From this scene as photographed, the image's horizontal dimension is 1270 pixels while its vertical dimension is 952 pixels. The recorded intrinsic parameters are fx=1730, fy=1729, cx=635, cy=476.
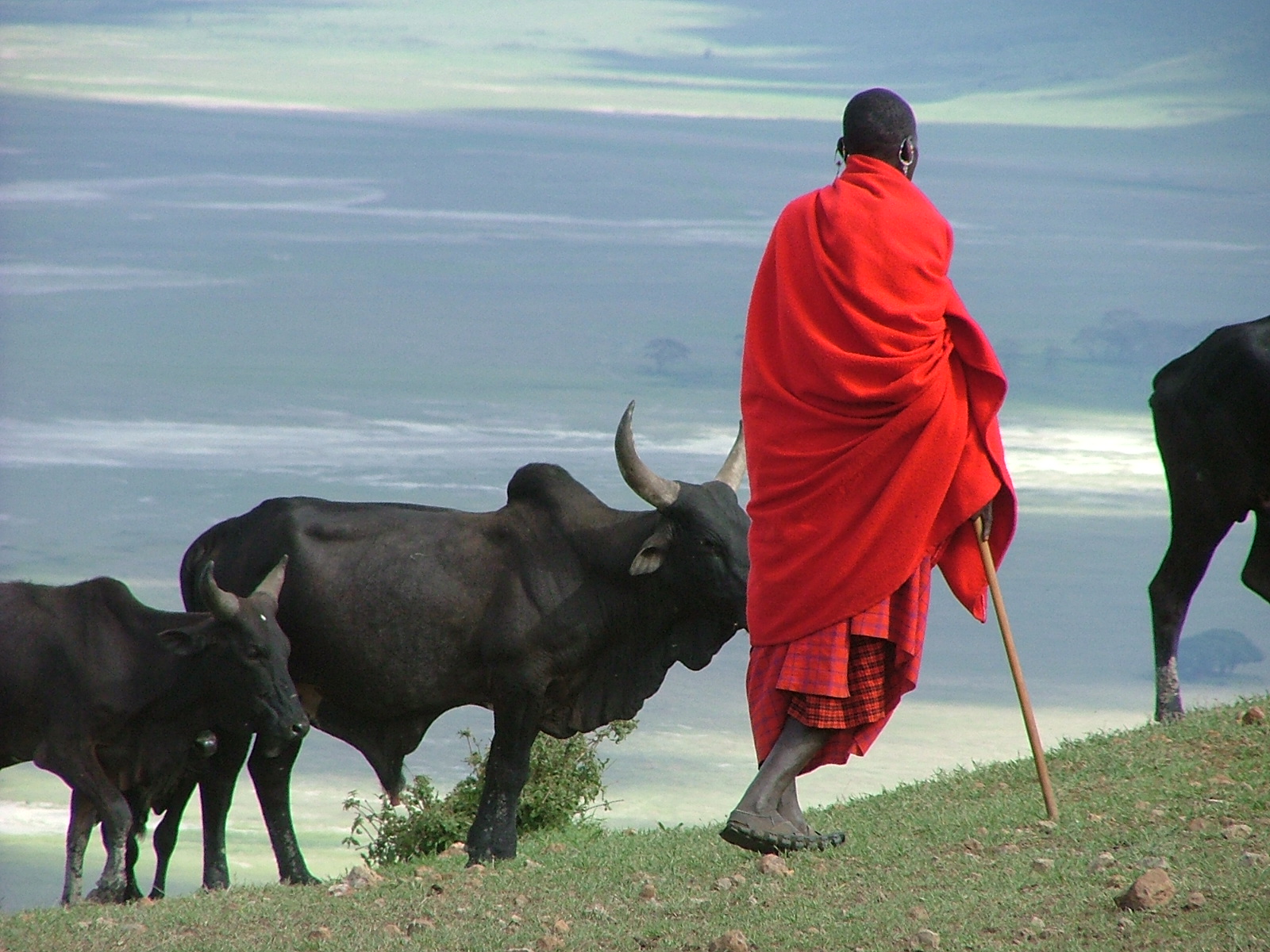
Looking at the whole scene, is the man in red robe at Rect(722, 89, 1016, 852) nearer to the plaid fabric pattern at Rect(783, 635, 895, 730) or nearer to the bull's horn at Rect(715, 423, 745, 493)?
the plaid fabric pattern at Rect(783, 635, 895, 730)

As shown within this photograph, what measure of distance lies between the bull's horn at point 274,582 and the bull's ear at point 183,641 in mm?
275

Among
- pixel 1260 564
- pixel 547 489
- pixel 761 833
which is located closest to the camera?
pixel 761 833

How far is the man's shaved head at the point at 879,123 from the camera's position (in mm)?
5348

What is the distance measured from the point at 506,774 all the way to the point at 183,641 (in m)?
1.35

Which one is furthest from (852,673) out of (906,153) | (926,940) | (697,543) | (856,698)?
(906,153)

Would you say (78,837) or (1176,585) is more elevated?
(1176,585)

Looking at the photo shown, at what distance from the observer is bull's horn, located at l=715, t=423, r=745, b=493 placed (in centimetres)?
691

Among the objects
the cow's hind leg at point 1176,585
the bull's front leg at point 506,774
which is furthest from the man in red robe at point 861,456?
the cow's hind leg at point 1176,585

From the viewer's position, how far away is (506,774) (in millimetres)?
6734

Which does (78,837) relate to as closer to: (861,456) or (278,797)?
(278,797)

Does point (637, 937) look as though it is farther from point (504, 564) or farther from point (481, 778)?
point (481, 778)

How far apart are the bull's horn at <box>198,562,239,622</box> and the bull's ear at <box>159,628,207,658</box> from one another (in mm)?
143

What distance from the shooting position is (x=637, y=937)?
4.81m

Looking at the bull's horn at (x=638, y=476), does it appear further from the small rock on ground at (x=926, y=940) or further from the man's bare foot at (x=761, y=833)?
the small rock on ground at (x=926, y=940)
